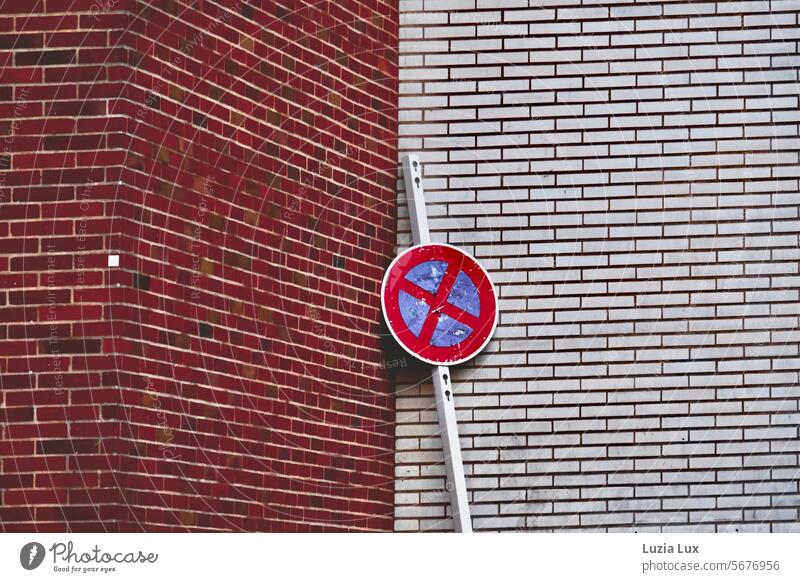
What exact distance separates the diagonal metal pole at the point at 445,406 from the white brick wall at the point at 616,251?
0.26 feet

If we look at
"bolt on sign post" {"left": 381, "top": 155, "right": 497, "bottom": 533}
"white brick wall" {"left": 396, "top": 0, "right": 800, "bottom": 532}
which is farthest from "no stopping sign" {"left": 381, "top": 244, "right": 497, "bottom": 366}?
"white brick wall" {"left": 396, "top": 0, "right": 800, "bottom": 532}

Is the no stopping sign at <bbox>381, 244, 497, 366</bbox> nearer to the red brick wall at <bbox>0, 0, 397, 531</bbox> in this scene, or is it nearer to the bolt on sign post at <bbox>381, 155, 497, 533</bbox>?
the bolt on sign post at <bbox>381, 155, 497, 533</bbox>

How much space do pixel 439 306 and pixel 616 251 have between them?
841 mm

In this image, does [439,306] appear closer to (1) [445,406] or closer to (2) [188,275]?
(1) [445,406]

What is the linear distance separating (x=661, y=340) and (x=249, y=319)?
6.32 ft

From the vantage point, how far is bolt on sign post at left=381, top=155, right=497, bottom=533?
711cm

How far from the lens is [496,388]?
7.17 meters

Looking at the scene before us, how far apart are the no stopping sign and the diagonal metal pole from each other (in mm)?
93

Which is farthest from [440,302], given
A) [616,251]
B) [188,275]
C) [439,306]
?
[188,275]

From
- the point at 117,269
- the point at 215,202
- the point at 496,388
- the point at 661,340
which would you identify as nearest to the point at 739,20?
the point at 661,340

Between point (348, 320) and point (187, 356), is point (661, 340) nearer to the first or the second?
point (348, 320)

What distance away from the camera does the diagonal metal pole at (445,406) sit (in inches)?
275

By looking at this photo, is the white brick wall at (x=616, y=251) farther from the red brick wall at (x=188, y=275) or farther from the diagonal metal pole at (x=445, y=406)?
the red brick wall at (x=188, y=275)

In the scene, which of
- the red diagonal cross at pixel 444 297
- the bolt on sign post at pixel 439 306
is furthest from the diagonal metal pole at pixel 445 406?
the red diagonal cross at pixel 444 297
